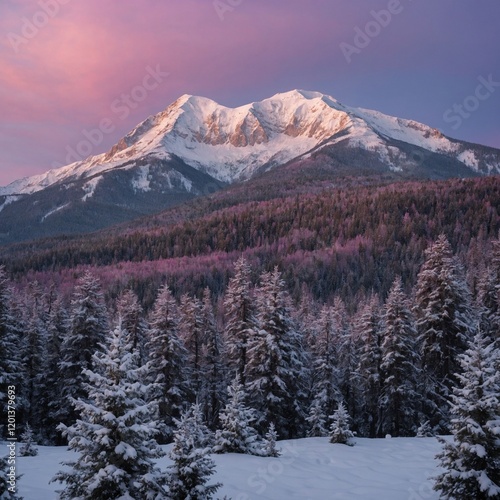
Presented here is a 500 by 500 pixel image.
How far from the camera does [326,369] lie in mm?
33781

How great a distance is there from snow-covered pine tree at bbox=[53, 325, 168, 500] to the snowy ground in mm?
3098

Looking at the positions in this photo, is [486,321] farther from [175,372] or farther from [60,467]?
[60,467]

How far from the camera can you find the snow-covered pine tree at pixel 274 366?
27.2 m

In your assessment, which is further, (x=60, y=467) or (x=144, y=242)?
(x=144, y=242)

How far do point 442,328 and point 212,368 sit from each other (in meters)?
16.8

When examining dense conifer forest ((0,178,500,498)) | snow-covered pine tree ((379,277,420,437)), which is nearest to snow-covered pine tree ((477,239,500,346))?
dense conifer forest ((0,178,500,498))

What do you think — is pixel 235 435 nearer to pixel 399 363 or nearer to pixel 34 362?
pixel 399 363

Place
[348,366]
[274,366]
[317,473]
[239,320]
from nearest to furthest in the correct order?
[317,473], [274,366], [239,320], [348,366]

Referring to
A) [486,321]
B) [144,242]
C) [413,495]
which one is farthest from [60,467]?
[144,242]

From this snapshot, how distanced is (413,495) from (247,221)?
549 ft

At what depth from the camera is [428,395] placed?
27.8 meters

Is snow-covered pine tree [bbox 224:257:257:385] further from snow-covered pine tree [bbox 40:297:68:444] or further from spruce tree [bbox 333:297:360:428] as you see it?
snow-covered pine tree [bbox 40:297:68:444]

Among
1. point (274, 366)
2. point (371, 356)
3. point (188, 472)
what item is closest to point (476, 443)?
point (188, 472)

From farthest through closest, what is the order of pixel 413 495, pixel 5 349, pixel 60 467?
1. pixel 5 349
2. pixel 60 467
3. pixel 413 495
